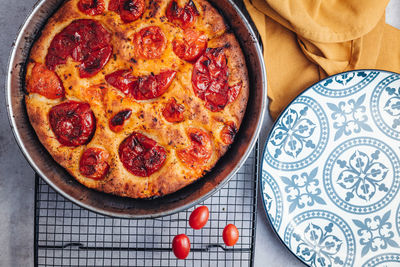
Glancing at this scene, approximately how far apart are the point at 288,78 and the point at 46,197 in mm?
2066

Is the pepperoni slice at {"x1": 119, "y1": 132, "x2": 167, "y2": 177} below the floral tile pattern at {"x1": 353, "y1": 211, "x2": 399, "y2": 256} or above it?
above

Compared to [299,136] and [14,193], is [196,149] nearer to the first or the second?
[299,136]

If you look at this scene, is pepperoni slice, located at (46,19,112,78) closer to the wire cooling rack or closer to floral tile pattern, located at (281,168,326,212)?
the wire cooling rack

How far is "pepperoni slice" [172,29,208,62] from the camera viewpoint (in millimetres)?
2031

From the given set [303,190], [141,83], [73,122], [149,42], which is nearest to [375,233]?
[303,190]

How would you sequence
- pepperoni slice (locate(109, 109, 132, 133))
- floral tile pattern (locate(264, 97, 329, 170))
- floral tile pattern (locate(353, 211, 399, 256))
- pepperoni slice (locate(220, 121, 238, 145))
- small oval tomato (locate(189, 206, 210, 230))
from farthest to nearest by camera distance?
floral tile pattern (locate(353, 211, 399, 256)), floral tile pattern (locate(264, 97, 329, 170)), small oval tomato (locate(189, 206, 210, 230)), pepperoni slice (locate(220, 121, 238, 145)), pepperoni slice (locate(109, 109, 132, 133))

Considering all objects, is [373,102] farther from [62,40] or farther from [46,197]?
[46,197]

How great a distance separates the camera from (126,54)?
78.2 inches

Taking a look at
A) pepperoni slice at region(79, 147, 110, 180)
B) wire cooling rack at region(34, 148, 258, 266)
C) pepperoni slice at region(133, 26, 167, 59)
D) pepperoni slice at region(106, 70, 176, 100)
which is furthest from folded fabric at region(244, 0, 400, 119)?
pepperoni slice at region(79, 147, 110, 180)

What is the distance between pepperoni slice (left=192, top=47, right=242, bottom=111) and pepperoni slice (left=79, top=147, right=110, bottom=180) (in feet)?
2.32

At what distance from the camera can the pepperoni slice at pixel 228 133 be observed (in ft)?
6.85

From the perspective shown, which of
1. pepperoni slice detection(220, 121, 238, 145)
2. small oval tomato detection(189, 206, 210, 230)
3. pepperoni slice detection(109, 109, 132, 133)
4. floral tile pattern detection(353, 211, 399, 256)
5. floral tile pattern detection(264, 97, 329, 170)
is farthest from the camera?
floral tile pattern detection(353, 211, 399, 256)

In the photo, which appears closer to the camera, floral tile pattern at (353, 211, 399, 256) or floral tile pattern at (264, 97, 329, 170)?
floral tile pattern at (264, 97, 329, 170)

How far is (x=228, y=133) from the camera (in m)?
2.09
